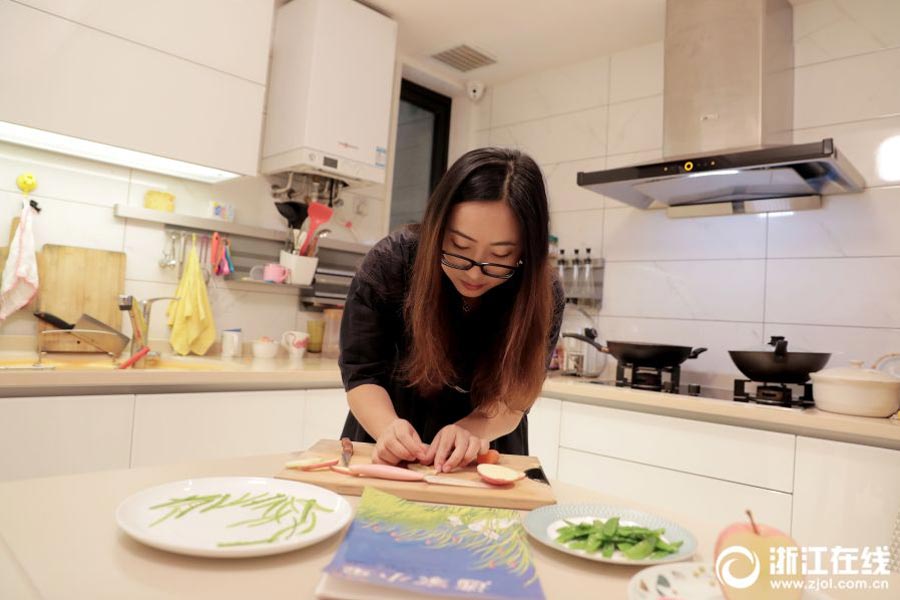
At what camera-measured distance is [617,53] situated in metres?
2.98

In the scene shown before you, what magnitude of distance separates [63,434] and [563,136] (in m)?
2.53

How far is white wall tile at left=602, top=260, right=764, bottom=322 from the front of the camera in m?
2.46

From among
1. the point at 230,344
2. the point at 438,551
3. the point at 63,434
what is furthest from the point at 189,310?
the point at 438,551

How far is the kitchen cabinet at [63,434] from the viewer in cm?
152

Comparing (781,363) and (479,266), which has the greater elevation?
(479,266)

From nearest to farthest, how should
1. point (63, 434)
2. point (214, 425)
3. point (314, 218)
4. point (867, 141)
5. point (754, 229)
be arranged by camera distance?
point (63, 434)
point (214, 425)
point (867, 141)
point (754, 229)
point (314, 218)

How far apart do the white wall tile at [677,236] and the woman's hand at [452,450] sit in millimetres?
1908

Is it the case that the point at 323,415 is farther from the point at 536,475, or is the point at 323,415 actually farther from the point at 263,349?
the point at 536,475

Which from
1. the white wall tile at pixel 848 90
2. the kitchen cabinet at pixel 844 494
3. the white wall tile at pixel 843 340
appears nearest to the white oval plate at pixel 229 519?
the kitchen cabinet at pixel 844 494

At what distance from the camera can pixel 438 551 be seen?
1.97ft

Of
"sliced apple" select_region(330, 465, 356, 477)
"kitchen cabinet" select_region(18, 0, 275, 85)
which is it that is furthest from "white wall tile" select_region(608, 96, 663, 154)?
"sliced apple" select_region(330, 465, 356, 477)

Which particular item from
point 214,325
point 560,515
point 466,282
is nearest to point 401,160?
point 214,325

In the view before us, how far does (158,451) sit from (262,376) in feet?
1.23

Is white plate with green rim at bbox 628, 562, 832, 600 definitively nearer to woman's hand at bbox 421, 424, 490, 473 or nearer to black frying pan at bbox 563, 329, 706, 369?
woman's hand at bbox 421, 424, 490, 473
